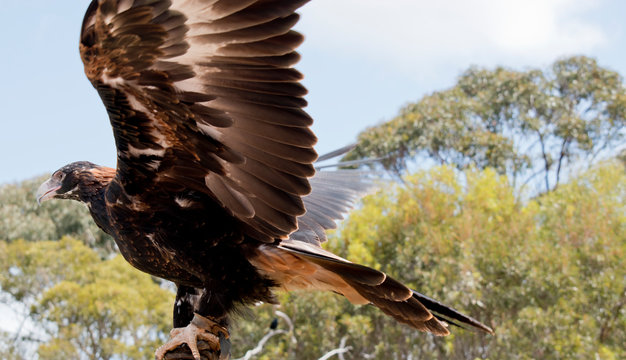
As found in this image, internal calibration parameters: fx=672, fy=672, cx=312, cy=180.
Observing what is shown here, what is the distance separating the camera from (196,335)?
2.70 meters

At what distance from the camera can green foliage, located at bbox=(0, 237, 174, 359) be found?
1251 cm

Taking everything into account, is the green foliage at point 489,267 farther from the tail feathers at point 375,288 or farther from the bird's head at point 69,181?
the bird's head at point 69,181

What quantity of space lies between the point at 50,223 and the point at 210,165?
17.4 m

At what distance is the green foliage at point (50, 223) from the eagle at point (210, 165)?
16.0 metres

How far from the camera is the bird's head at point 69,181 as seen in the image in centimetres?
300

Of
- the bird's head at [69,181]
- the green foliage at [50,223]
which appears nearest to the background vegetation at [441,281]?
the green foliage at [50,223]

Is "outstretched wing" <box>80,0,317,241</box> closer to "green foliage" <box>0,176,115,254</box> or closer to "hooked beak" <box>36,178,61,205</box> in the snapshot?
"hooked beak" <box>36,178,61,205</box>

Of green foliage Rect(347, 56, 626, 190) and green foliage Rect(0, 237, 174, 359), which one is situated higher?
green foliage Rect(347, 56, 626, 190)

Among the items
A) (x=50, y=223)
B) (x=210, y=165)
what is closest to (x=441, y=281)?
(x=210, y=165)

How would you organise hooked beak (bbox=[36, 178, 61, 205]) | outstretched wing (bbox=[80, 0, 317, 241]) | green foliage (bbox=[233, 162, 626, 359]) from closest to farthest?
outstretched wing (bbox=[80, 0, 317, 241])
hooked beak (bbox=[36, 178, 61, 205])
green foliage (bbox=[233, 162, 626, 359])

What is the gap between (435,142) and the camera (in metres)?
17.5

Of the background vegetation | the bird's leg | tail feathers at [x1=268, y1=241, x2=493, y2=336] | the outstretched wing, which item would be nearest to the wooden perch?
the bird's leg

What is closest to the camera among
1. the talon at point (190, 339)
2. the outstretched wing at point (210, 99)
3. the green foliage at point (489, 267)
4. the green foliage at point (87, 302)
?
the outstretched wing at point (210, 99)

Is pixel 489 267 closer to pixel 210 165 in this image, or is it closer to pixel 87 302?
pixel 87 302
